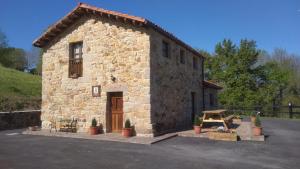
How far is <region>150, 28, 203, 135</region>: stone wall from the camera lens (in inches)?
492

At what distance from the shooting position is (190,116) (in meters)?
16.7

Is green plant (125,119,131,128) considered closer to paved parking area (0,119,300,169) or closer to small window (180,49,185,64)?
paved parking area (0,119,300,169)

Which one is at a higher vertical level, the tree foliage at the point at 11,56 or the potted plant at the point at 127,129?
the tree foliage at the point at 11,56

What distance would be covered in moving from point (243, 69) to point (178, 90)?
745 inches

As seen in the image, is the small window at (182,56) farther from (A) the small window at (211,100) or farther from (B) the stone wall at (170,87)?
(A) the small window at (211,100)

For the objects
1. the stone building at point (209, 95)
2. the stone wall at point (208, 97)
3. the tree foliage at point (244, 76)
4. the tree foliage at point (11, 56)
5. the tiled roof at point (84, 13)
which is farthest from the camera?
the tree foliage at point (11, 56)

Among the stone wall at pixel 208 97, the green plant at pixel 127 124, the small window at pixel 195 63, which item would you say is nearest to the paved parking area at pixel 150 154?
the green plant at pixel 127 124

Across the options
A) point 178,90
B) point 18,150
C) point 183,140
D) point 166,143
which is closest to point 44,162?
point 18,150

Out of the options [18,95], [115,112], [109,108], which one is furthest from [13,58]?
[115,112]

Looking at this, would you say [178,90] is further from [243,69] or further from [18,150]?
[243,69]

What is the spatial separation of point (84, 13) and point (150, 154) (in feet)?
27.9

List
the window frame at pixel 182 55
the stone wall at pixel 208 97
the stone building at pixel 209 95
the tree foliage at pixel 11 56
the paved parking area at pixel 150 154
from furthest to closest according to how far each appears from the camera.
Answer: the tree foliage at pixel 11 56 → the stone wall at pixel 208 97 → the stone building at pixel 209 95 → the window frame at pixel 182 55 → the paved parking area at pixel 150 154

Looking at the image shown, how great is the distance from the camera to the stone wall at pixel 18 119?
52.1ft

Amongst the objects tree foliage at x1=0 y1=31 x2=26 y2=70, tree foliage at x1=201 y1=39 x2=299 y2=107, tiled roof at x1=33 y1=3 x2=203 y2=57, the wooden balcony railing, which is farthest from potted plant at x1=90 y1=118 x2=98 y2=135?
tree foliage at x1=0 y1=31 x2=26 y2=70
